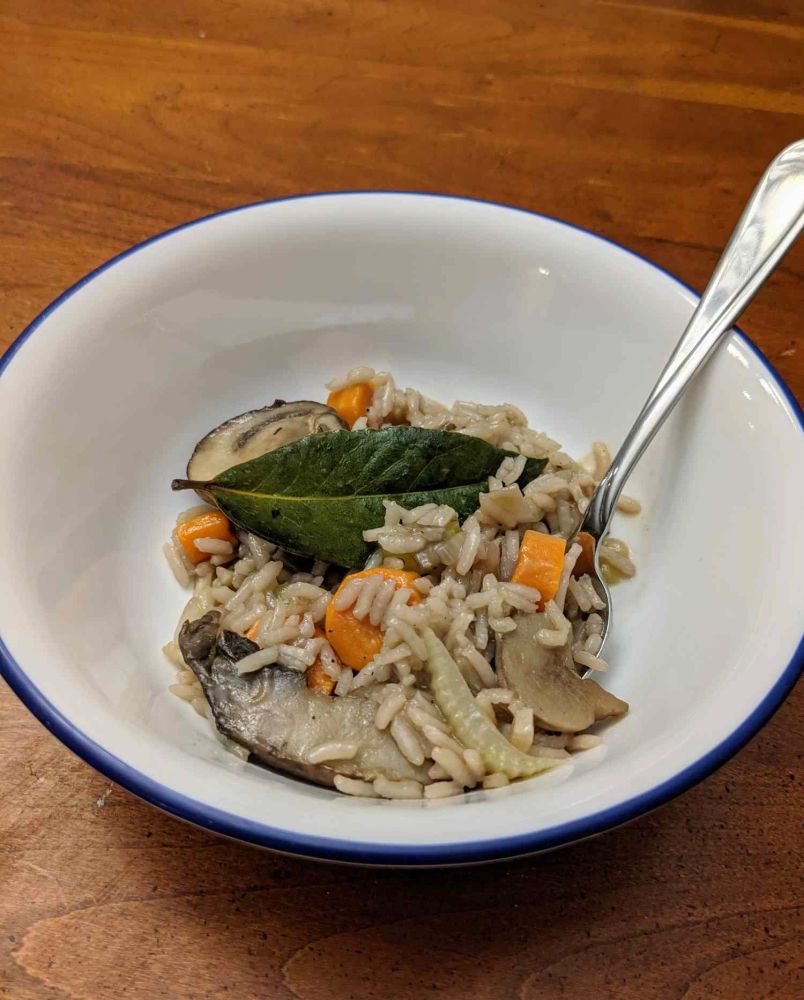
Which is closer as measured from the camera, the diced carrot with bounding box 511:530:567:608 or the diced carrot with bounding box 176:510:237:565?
the diced carrot with bounding box 511:530:567:608

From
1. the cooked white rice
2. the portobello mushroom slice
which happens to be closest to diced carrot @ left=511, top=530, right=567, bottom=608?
the cooked white rice

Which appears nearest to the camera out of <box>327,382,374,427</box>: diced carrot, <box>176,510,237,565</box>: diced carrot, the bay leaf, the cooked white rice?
the cooked white rice

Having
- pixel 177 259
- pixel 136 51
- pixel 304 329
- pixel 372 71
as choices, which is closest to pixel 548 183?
pixel 372 71

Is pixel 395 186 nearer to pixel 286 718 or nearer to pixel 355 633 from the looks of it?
pixel 355 633

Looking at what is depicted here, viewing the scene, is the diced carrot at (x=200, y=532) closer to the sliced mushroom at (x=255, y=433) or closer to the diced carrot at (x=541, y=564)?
the sliced mushroom at (x=255, y=433)

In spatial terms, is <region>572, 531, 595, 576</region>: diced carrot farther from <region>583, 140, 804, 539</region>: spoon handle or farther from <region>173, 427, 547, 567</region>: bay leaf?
<region>173, 427, 547, 567</region>: bay leaf
